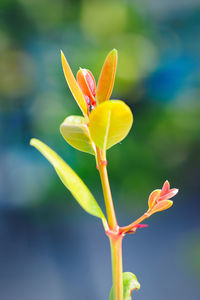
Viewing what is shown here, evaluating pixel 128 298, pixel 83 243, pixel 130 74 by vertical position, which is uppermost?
pixel 130 74

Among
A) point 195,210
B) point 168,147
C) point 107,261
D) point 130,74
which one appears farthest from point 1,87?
point 195,210

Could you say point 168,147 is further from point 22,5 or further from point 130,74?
point 22,5

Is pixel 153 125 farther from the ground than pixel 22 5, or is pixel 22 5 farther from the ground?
pixel 22 5

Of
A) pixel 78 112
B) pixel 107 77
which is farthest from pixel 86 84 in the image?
pixel 78 112

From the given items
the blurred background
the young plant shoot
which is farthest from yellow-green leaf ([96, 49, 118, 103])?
the blurred background

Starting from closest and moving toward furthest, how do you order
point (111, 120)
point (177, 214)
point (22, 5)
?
1. point (111, 120)
2. point (22, 5)
3. point (177, 214)

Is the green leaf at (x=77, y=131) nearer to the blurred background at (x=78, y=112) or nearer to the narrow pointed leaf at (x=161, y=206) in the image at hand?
the narrow pointed leaf at (x=161, y=206)

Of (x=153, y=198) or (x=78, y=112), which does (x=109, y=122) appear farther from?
(x=78, y=112)

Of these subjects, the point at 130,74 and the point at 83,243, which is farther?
the point at 83,243
